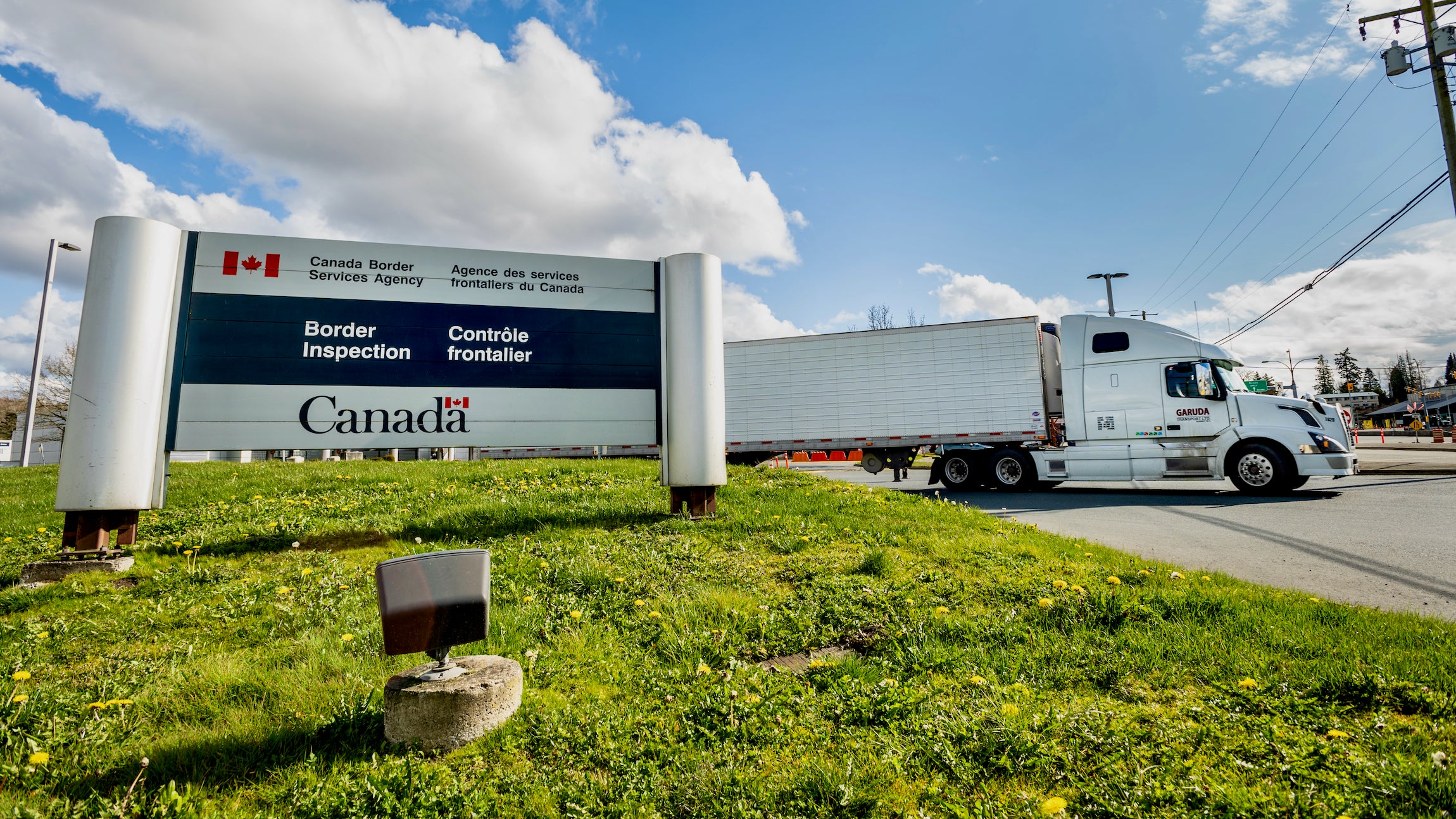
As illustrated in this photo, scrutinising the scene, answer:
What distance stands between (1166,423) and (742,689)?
13.8 meters

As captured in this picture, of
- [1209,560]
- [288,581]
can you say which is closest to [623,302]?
[288,581]

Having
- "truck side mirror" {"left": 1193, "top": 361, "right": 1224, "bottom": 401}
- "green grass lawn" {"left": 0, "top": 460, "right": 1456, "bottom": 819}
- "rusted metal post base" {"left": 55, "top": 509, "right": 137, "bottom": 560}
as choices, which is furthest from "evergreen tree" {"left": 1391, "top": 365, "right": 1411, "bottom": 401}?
"rusted metal post base" {"left": 55, "top": 509, "right": 137, "bottom": 560}

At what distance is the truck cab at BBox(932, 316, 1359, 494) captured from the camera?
12.8m

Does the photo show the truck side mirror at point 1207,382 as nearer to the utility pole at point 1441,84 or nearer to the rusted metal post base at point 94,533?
the utility pole at point 1441,84

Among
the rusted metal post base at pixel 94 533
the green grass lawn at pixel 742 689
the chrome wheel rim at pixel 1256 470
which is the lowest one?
the green grass lawn at pixel 742 689

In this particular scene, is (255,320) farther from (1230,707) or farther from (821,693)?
(1230,707)

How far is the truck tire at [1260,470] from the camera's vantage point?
1287cm

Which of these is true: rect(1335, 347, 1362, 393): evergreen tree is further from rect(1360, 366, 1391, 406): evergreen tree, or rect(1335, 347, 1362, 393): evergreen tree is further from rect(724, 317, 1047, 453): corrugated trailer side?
rect(724, 317, 1047, 453): corrugated trailer side

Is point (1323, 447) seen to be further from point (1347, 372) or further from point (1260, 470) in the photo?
point (1347, 372)

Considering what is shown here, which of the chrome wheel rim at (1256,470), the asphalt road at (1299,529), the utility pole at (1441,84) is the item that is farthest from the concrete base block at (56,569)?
the utility pole at (1441,84)

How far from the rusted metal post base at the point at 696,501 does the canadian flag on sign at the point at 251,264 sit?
449cm

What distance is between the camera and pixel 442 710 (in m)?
2.87

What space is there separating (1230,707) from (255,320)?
8028 mm

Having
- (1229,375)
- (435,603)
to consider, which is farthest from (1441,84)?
(435,603)
